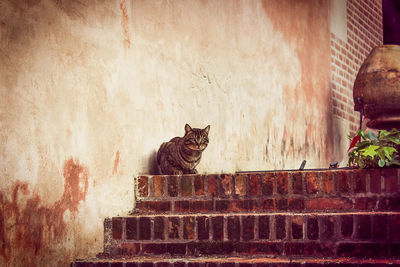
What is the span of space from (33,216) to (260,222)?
38.2 inches

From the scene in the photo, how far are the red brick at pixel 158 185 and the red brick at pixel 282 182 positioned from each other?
608 millimetres

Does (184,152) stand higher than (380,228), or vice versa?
(184,152)

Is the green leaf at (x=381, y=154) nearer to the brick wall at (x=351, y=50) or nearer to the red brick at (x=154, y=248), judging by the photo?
the red brick at (x=154, y=248)

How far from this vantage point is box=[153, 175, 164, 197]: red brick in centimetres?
284

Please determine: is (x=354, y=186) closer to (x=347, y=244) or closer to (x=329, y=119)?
(x=347, y=244)

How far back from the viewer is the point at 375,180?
8.33 ft

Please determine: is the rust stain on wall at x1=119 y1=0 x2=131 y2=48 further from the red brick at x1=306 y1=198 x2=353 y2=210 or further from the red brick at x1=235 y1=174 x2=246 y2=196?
the red brick at x1=306 y1=198 x2=353 y2=210

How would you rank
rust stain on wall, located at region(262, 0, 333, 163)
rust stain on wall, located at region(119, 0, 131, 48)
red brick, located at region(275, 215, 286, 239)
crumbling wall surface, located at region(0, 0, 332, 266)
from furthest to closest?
rust stain on wall, located at region(262, 0, 333, 163) → rust stain on wall, located at region(119, 0, 131, 48) → red brick, located at region(275, 215, 286, 239) → crumbling wall surface, located at region(0, 0, 332, 266)

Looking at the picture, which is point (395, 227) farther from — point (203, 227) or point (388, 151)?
point (203, 227)

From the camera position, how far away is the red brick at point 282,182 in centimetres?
264

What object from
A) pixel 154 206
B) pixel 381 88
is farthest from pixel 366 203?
pixel 381 88

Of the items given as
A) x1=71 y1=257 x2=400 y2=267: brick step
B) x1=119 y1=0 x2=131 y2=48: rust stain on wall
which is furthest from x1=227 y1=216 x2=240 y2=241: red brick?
x1=119 y1=0 x2=131 y2=48: rust stain on wall

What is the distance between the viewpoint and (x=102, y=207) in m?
2.67

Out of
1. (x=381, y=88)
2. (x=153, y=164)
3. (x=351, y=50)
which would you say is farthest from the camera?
(x=351, y=50)
